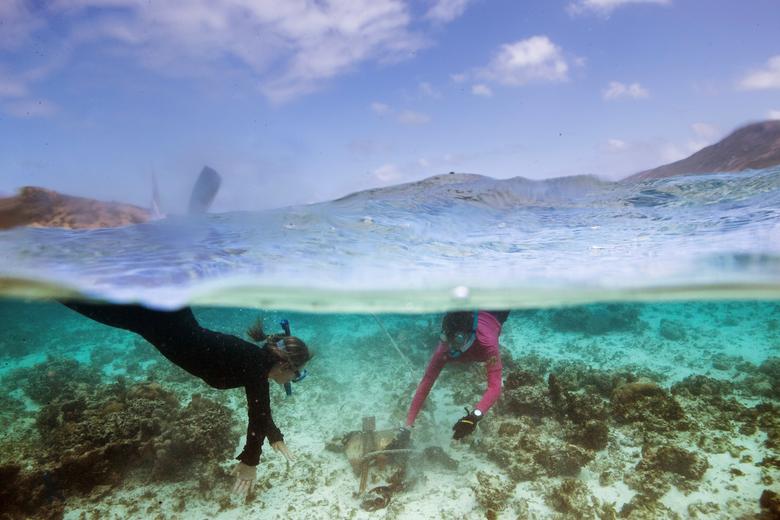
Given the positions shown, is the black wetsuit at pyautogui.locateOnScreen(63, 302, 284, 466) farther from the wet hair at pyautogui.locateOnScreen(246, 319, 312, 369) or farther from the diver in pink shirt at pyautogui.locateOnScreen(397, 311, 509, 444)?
the diver in pink shirt at pyautogui.locateOnScreen(397, 311, 509, 444)

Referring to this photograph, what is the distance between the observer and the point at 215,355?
Result: 5078 mm

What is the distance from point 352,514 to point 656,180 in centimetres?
1134

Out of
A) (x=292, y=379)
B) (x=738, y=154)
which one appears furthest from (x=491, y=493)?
(x=738, y=154)

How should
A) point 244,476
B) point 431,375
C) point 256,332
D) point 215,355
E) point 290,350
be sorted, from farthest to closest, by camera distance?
point 431,375 → point 256,332 → point 290,350 → point 244,476 → point 215,355

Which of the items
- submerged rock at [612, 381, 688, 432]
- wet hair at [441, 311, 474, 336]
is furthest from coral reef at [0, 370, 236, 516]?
submerged rock at [612, 381, 688, 432]

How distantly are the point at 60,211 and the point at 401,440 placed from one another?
379 inches

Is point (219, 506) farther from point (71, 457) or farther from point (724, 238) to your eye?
point (724, 238)

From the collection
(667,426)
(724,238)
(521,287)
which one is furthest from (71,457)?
(724,238)

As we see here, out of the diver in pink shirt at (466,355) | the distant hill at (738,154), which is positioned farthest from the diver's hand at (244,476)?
the distant hill at (738,154)

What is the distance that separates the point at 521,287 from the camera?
966cm

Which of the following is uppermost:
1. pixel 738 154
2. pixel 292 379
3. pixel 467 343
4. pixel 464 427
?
pixel 738 154

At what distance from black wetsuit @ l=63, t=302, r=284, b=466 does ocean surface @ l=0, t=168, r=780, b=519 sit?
245cm

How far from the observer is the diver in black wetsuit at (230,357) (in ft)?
16.8

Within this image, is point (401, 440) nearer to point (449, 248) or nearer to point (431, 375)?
point (431, 375)
